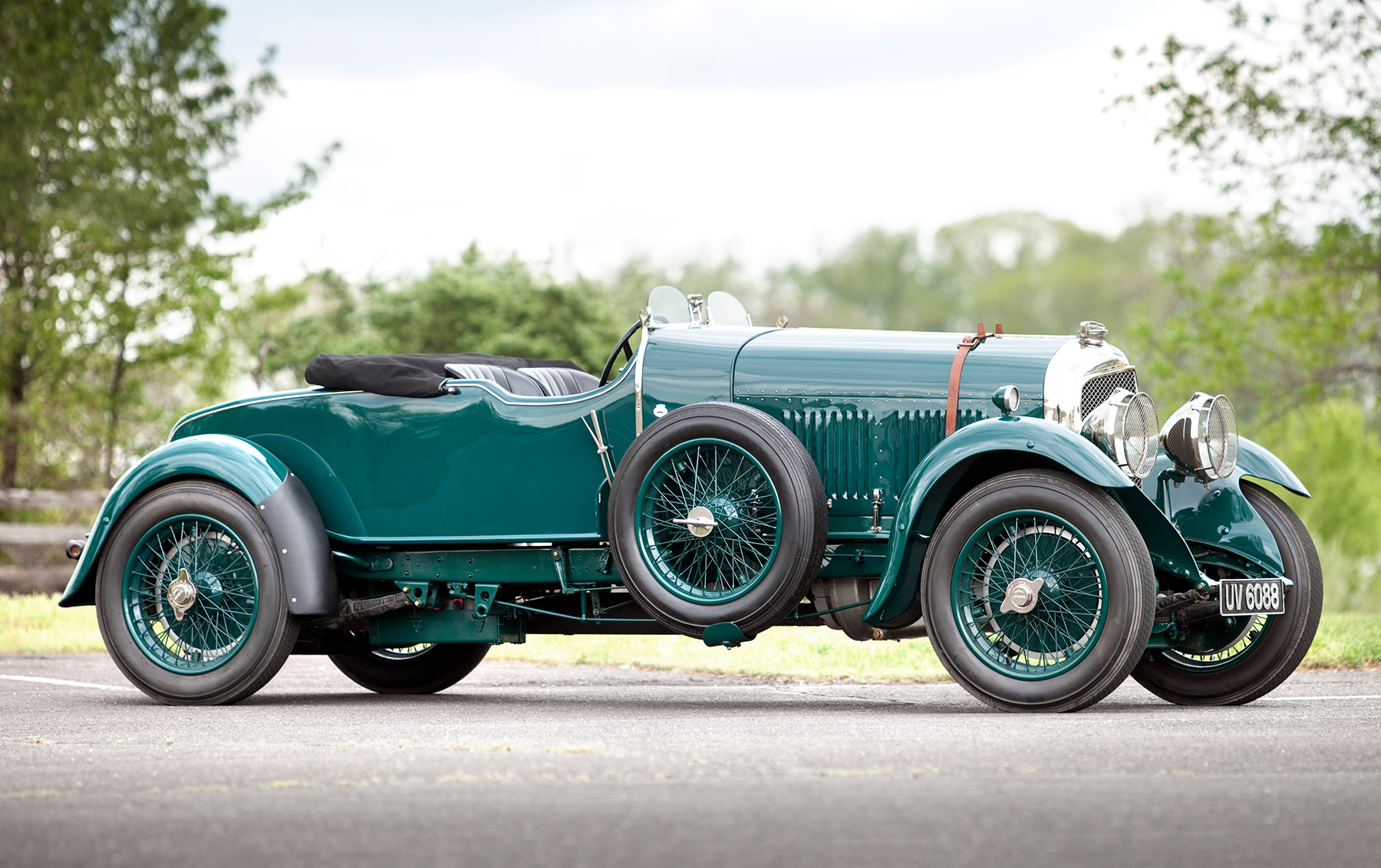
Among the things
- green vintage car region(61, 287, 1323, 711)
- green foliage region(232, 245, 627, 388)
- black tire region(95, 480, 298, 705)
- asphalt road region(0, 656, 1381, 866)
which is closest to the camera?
asphalt road region(0, 656, 1381, 866)

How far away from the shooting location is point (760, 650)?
1002 cm

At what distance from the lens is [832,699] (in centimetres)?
736

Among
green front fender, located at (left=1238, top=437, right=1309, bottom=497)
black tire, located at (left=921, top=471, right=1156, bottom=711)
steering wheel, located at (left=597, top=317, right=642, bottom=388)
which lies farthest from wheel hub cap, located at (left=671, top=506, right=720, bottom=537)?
green front fender, located at (left=1238, top=437, right=1309, bottom=497)

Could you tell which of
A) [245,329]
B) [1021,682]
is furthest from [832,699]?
[245,329]

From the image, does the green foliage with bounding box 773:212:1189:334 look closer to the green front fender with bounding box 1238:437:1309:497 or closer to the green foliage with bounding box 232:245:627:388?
the green foliage with bounding box 232:245:627:388

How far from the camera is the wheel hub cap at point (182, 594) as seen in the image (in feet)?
24.3

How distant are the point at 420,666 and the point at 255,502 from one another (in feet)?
4.88

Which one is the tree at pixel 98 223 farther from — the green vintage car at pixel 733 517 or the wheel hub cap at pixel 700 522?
the wheel hub cap at pixel 700 522

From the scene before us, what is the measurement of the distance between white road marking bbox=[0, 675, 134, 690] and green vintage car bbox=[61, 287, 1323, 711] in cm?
72

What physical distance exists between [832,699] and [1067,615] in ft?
4.97

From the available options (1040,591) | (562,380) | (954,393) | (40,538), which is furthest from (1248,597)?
(40,538)

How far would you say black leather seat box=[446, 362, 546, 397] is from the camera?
302 inches

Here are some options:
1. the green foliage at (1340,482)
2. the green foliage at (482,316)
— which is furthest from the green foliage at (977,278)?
the green foliage at (482,316)

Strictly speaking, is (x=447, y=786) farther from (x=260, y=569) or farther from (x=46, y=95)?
(x=46, y=95)
